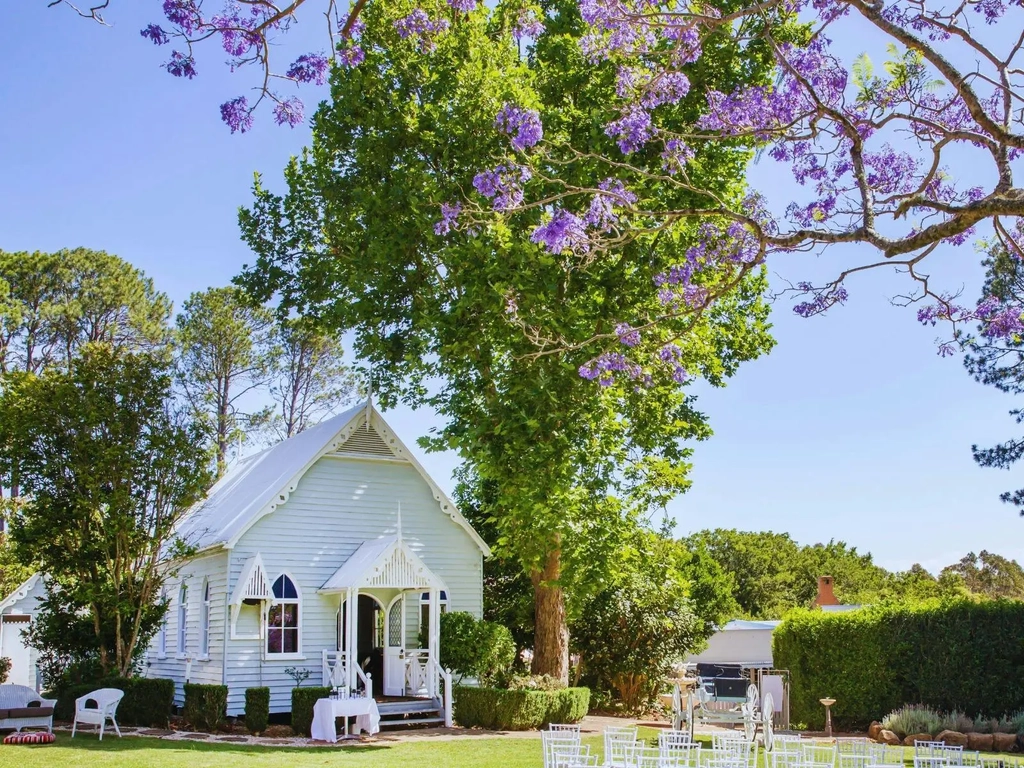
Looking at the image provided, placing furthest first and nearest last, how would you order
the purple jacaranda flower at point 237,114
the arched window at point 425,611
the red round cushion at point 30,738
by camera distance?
the arched window at point 425,611 → the red round cushion at point 30,738 → the purple jacaranda flower at point 237,114

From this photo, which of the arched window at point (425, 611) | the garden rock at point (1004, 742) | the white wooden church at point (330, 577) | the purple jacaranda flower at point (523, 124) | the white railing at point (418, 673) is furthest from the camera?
the arched window at point (425, 611)

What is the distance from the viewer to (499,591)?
25.8 metres

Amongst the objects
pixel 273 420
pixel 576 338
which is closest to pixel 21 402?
pixel 576 338

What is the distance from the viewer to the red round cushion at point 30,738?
51.9 ft

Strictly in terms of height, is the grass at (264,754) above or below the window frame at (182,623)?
below

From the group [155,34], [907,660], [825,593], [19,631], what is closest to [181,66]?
[155,34]

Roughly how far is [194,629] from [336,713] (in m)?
5.52

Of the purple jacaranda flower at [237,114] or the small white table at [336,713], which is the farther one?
the small white table at [336,713]

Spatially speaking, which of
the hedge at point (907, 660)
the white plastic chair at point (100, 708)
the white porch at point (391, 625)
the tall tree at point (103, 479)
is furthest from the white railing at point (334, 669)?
the hedge at point (907, 660)

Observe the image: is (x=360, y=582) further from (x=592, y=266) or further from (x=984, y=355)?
(x=984, y=355)

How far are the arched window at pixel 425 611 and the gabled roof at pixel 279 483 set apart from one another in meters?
1.57

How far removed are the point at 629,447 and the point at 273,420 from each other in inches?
830

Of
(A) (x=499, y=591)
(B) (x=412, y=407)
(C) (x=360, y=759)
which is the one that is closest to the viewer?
(C) (x=360, y=759)

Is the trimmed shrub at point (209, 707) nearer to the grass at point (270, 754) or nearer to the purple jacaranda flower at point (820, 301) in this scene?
the grass at point (270, 754)
